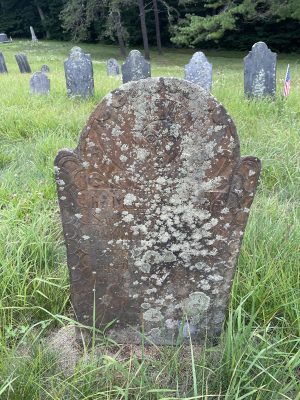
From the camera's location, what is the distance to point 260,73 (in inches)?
298

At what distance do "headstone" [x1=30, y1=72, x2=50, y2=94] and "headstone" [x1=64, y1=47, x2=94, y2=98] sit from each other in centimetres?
40

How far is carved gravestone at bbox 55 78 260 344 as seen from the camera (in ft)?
6.13

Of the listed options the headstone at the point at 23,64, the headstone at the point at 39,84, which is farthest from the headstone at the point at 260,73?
the headstone at the point at 23,64

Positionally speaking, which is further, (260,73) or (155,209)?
(260,73)

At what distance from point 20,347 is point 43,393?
35cm

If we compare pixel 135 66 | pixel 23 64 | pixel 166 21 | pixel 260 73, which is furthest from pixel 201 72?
pixel 166 21

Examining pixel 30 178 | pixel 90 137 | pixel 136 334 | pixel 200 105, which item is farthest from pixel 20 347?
pixel 30 178

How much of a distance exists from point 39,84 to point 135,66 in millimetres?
1915

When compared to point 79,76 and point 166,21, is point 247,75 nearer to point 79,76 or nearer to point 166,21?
point 79,76

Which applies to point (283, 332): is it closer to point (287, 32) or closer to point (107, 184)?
point (107, 184)

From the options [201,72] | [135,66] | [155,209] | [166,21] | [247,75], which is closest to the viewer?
[155,209]

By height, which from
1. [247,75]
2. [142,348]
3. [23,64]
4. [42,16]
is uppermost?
[42,16]

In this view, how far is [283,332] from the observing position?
2.15 m

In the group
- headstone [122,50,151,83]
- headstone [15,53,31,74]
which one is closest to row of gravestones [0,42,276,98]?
headstone [122,50,151,83]
